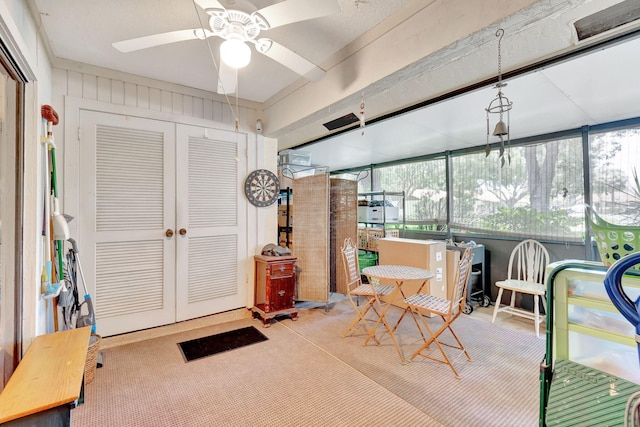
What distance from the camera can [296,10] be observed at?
57.7 inches

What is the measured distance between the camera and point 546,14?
144cm

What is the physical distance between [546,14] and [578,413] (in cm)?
176

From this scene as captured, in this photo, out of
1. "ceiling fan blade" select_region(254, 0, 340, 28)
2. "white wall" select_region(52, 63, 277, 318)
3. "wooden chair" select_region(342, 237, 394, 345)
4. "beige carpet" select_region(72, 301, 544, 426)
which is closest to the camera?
"ceiling fan blade" select_region(254, 0, 340, 28)

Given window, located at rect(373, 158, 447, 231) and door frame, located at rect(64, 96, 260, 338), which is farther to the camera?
window, located at rect(373, 158, 447, 231)

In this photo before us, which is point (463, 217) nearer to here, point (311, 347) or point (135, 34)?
point (311, 347)

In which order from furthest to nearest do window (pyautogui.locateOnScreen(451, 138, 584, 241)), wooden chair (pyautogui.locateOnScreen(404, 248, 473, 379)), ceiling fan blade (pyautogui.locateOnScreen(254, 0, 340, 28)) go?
window (pyautogui.locateOnScreen(451, 138, 584, 241)), wooden chair (pyautogui.locateOnScreen(404, 248, 473, 379)), ceiling fan blade (pyautogui.locateOnScreen(254, 0, 340, 28))

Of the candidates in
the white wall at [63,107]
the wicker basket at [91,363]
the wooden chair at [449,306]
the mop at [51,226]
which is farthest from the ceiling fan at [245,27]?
the wicker basket at [91,363]

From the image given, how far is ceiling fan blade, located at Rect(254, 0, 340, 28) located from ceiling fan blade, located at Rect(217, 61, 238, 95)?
0.59 m

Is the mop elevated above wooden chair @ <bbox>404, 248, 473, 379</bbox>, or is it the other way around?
the mop

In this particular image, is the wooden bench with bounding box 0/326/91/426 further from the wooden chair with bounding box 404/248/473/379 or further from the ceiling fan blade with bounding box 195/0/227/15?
the wooden chair with bounding box 404/248/473/379

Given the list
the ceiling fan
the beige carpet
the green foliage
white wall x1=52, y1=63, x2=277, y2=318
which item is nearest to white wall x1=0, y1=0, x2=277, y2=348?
white wall x1=52, y1=63, x2=277, y2=318

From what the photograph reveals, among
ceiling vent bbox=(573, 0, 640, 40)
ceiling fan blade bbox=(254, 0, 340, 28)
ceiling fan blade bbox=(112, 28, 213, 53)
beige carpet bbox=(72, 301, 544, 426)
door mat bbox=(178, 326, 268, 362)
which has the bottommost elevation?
beige carpet bbox=(72, 301, 544, 426)

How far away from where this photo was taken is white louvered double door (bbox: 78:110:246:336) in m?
2.77

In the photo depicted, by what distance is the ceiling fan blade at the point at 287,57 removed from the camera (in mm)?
1762
